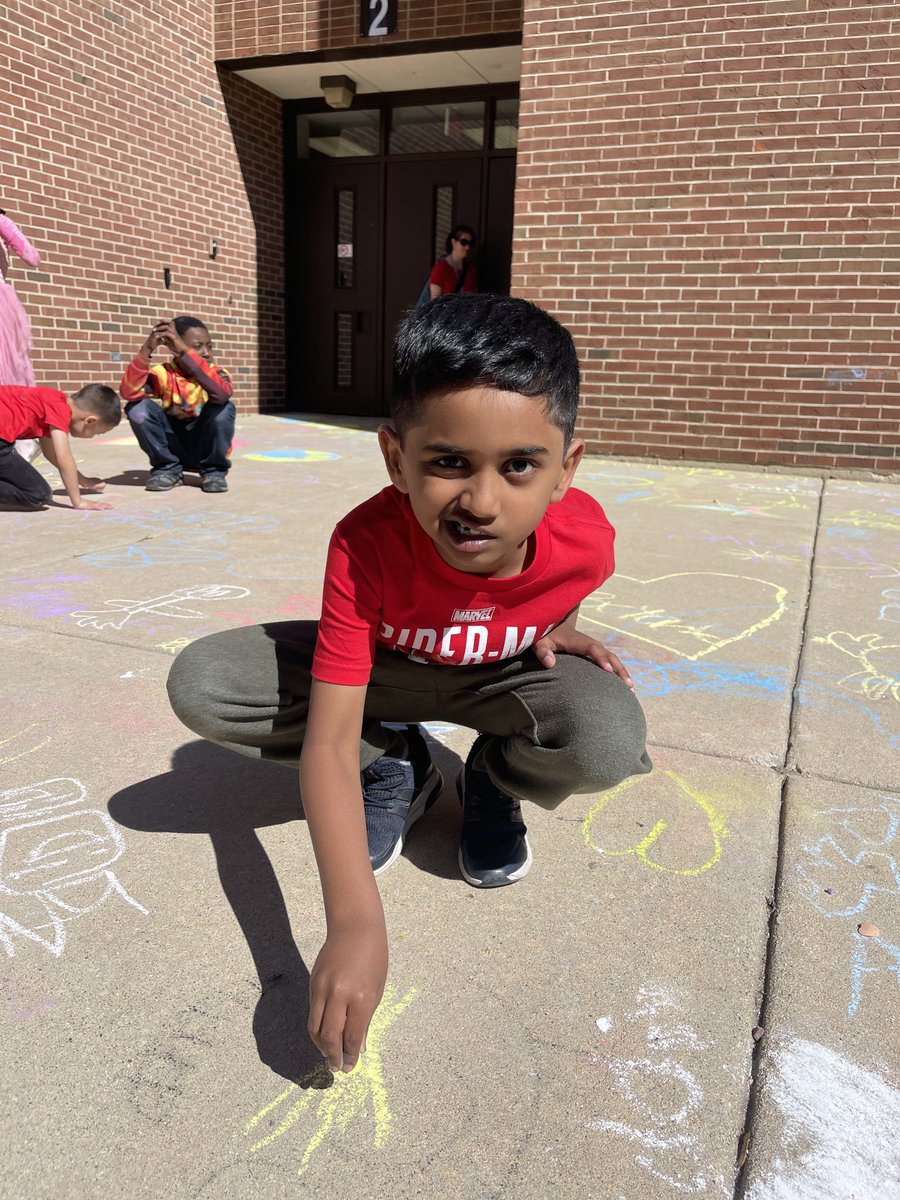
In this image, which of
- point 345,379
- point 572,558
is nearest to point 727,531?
point 572,558

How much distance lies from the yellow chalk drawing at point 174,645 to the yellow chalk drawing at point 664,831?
1386mm

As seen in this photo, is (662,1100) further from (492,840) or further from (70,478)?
(70,478)

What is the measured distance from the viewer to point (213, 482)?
5277mm

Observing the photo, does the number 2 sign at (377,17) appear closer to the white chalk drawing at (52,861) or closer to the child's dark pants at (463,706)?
the child's dark pants at (463,706)

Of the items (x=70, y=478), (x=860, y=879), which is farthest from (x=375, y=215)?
(x=860, y=879)

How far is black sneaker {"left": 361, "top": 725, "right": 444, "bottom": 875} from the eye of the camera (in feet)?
5.53

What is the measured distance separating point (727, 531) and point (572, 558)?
318cm

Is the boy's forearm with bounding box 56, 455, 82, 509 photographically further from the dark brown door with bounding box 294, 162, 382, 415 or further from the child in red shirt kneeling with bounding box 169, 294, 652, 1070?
the dark brown door with bounding box 294, 162, 382, 415

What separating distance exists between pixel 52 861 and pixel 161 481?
13.1 ft

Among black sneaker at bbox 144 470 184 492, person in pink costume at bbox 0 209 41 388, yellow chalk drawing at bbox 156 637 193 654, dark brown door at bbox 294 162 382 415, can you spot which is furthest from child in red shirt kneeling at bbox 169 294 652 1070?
dark brown door at bbox 294 162 382 415

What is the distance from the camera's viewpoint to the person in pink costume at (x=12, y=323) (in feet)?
18.6

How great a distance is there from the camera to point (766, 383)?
21.3 feet

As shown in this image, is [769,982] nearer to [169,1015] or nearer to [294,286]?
[169,1015]

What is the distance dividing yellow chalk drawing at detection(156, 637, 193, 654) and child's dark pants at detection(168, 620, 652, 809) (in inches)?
38.5
